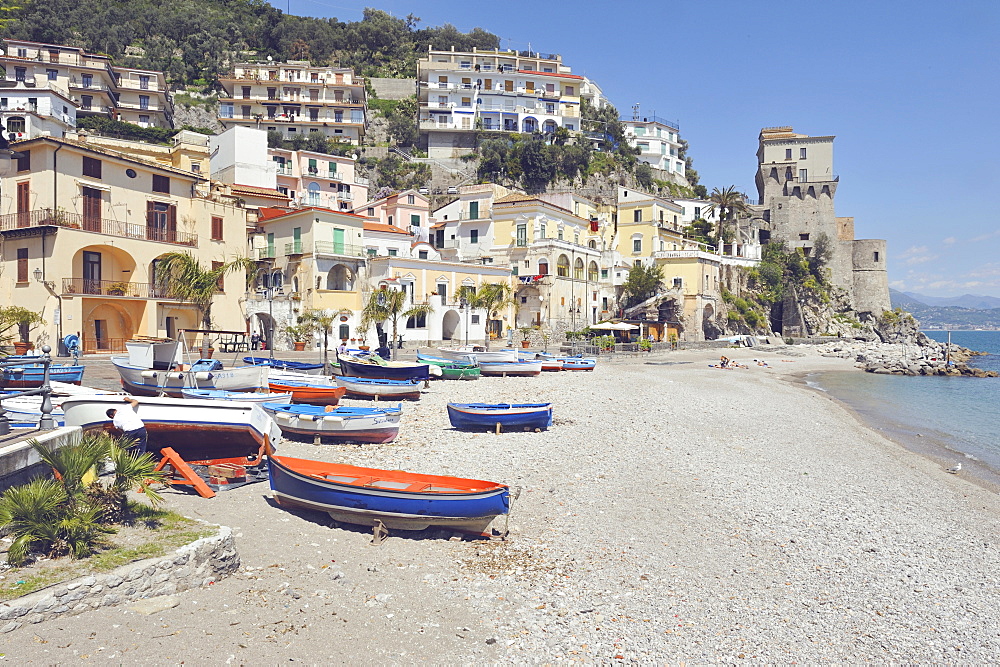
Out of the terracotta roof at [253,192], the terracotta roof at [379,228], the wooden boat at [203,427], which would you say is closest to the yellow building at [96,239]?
the terracotta roof at [253,192]

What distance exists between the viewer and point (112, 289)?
30500mm

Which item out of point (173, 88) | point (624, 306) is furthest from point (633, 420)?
point (173, 88)

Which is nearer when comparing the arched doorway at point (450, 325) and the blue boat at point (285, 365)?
the blue boat at point (285, 365)

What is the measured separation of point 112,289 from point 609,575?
30.6 meters

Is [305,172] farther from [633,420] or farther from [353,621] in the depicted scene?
[353,621]

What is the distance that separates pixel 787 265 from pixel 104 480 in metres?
76.9

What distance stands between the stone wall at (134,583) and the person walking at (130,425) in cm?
443

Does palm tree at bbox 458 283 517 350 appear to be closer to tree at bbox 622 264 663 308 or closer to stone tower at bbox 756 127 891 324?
tree at bbox 622 264 663 308

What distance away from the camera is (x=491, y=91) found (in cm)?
8669

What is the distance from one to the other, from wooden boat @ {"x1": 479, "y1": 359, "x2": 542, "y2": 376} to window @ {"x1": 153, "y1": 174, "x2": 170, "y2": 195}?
19.8 metres

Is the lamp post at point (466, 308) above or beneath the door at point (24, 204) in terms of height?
beneath

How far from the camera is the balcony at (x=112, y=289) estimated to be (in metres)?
28.9

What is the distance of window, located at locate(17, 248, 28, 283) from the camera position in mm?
28984

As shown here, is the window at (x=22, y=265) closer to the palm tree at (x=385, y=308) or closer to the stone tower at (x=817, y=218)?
the palm tree at (x=385, y=308)
